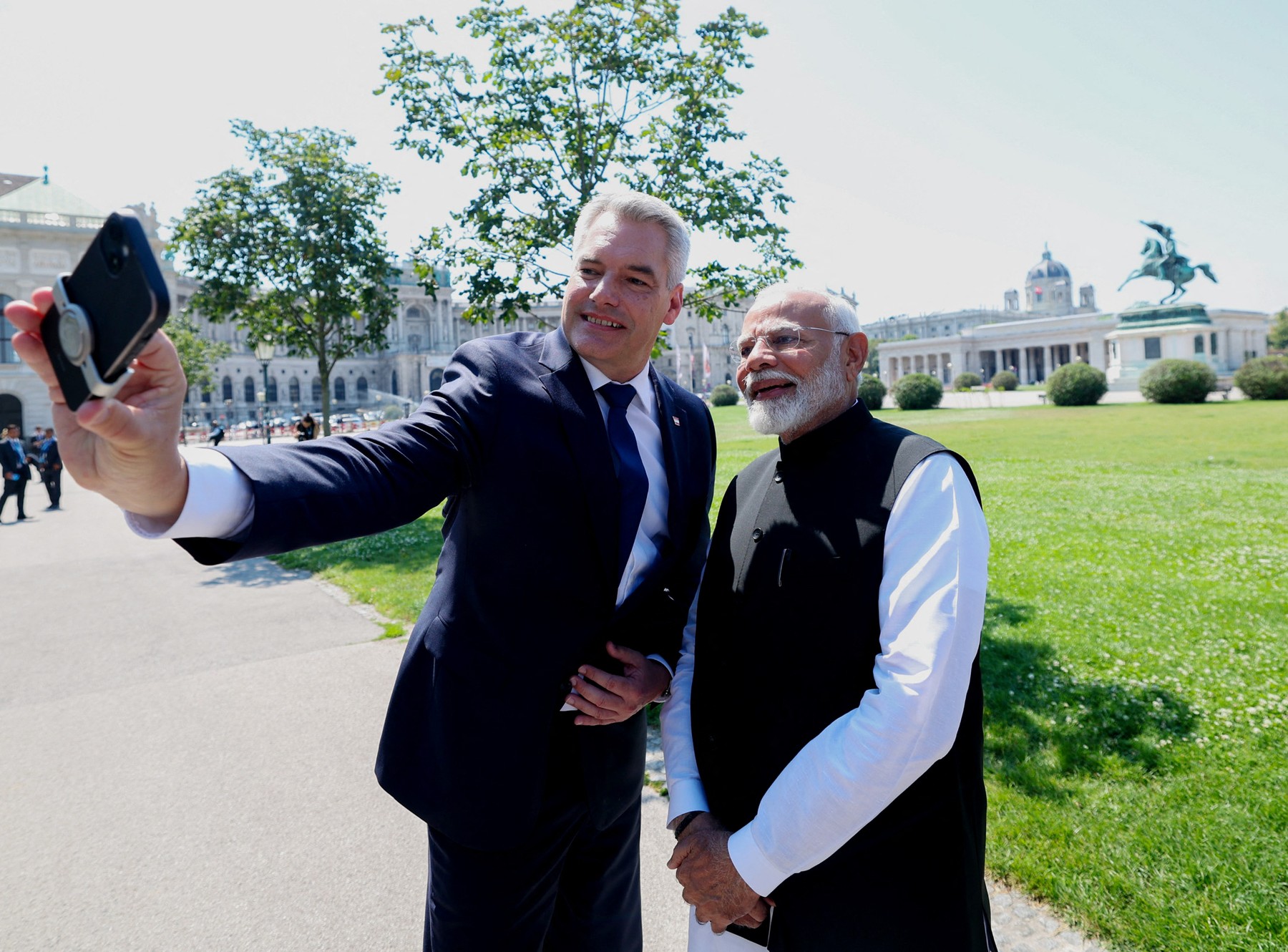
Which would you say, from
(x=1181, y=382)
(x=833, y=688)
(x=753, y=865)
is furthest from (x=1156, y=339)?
(x=753, y=865)

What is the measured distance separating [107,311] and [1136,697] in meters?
5.64

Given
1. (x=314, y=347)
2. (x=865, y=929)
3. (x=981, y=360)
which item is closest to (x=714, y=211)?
(x=865, y=929)

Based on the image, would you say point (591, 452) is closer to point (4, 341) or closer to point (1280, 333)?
point (4, 341)

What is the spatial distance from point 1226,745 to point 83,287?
5323 millimetres

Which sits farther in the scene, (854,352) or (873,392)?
(873,392)

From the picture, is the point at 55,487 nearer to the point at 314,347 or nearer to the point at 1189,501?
the point at 314,347

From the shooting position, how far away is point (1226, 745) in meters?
4.24

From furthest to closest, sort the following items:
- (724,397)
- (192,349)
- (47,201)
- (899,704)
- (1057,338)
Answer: (1057,338) < (724,397) < (47,201) < (192,349) < (899,704)

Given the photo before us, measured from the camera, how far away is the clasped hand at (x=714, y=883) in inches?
71.8

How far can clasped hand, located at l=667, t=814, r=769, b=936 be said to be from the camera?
1.82 metres

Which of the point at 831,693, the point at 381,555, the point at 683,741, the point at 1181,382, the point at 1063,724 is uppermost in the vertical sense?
the point at 1181,382

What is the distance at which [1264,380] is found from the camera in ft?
116

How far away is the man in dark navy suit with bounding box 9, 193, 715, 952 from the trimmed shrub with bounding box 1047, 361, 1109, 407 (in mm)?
42124

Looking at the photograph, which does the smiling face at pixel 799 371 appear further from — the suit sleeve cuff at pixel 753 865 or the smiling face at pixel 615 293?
A: the suit sleeve cuff at pixel 753 865
